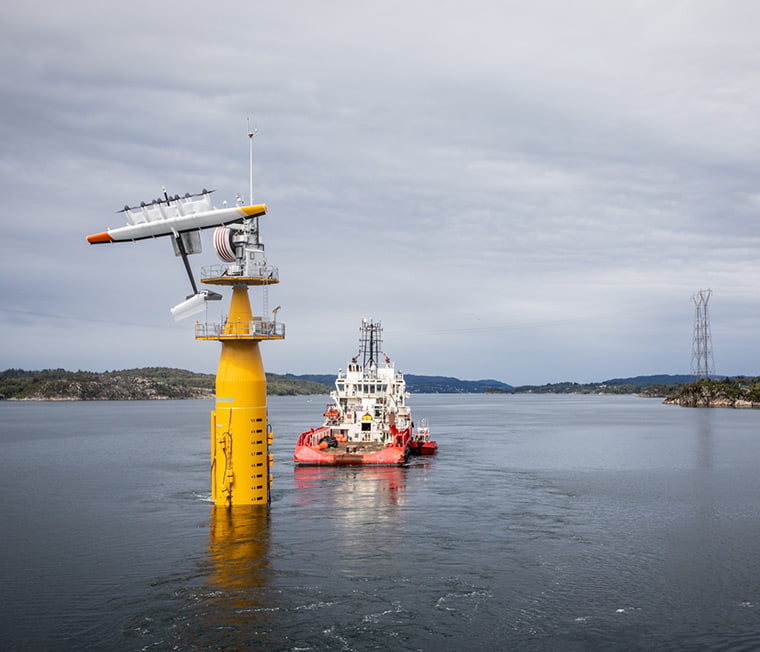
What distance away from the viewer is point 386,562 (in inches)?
1113

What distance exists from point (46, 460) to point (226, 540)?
4911 centimetres

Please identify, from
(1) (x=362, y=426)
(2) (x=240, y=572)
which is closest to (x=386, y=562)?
(2) (x=240, y=572)

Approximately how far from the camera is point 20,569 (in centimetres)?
2759

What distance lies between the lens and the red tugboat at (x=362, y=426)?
2298 inches

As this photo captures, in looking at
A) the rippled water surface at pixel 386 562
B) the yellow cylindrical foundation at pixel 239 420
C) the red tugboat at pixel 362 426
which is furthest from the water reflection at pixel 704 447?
the yellow cylindrical foundation at pixel 239 420

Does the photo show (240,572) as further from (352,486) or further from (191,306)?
(352,486)

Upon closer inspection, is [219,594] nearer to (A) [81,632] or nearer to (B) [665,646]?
(A) [81,632]

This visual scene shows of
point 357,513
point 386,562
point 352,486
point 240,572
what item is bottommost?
point 352,486

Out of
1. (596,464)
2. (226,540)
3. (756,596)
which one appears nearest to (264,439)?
(226,540)

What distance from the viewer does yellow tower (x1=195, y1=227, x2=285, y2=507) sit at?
3000 centimetres

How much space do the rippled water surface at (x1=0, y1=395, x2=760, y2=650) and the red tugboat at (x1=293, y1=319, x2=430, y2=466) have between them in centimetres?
232

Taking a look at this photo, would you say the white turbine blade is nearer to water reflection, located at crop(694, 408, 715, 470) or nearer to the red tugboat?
the red tugboat

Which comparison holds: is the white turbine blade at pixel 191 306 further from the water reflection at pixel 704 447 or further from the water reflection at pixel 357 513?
the water reflection at pixel 704 447

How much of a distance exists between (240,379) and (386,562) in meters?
10.0
